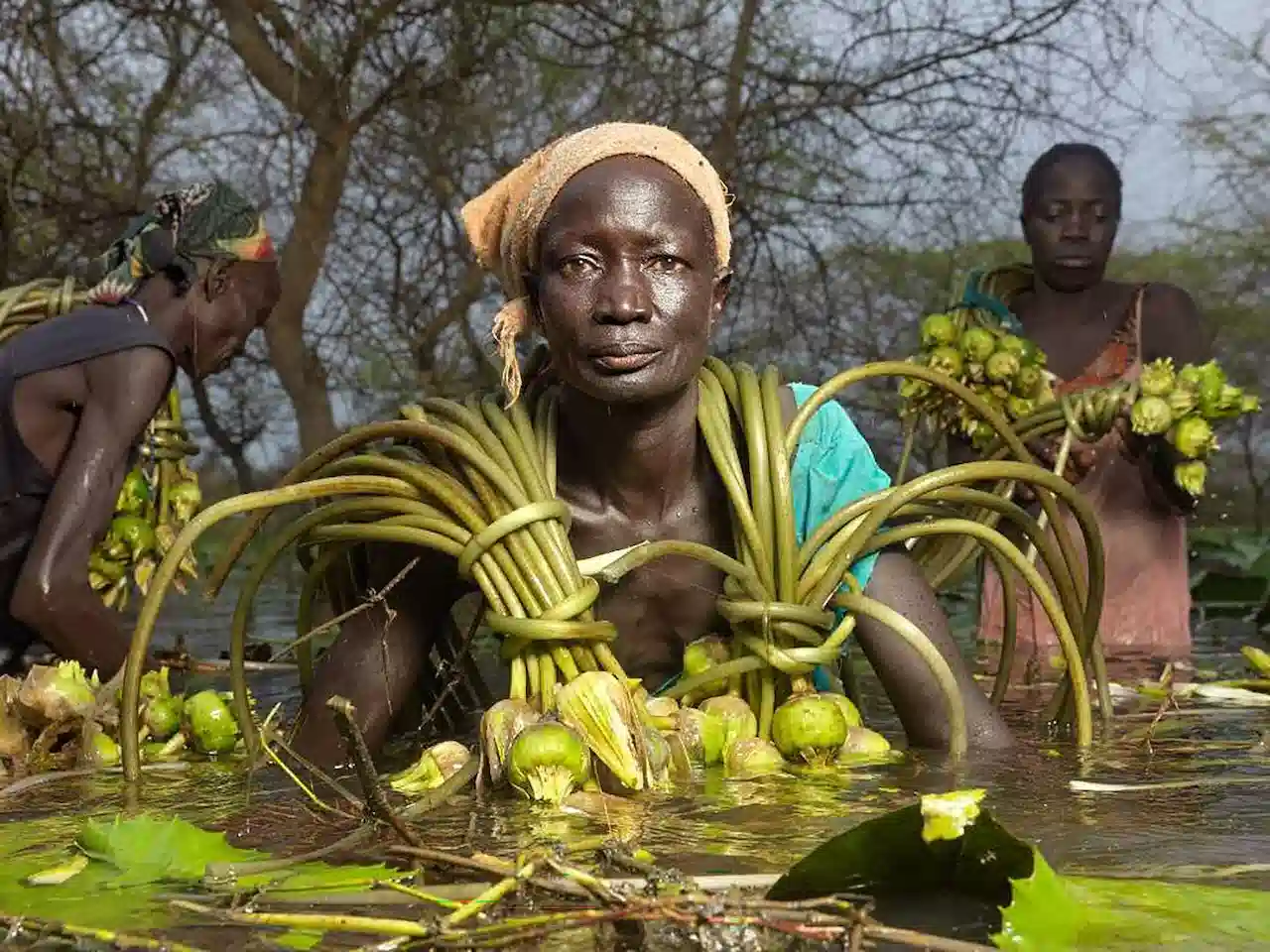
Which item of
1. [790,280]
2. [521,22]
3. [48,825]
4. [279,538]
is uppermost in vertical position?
[521,22]

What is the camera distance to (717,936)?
1.58 metres

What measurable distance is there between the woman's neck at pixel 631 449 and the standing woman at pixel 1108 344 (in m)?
2.83

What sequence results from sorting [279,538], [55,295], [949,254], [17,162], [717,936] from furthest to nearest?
1. [949,254]
2. [17,162]
3. [55,295]
4. [279,538]
5. [717,936]

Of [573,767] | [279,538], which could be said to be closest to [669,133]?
[279,538]

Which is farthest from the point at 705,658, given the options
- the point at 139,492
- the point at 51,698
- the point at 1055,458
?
the point at 1055,458

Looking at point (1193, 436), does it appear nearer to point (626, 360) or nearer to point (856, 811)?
point (626, 360)

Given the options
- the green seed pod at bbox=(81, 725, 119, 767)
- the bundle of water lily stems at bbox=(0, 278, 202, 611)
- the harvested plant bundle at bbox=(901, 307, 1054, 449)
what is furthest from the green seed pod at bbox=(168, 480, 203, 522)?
the harvested plant bundle at bbox=(901, 307, 1054, 449)

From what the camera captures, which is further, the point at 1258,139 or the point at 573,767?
the point at 1258,139

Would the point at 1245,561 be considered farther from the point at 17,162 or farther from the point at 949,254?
the point at 17,162

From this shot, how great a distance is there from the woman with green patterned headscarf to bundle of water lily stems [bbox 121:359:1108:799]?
3.62 ft

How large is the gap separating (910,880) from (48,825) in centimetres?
131

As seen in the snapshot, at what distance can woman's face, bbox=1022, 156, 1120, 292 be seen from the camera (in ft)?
18.7

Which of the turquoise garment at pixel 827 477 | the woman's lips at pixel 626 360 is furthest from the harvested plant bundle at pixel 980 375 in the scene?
the woman's lips at pixel 626 360

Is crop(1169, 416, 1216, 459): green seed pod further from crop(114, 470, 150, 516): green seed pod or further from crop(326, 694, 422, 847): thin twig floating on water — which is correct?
crop(326, 694, 422, 847): thin twig floating on water
